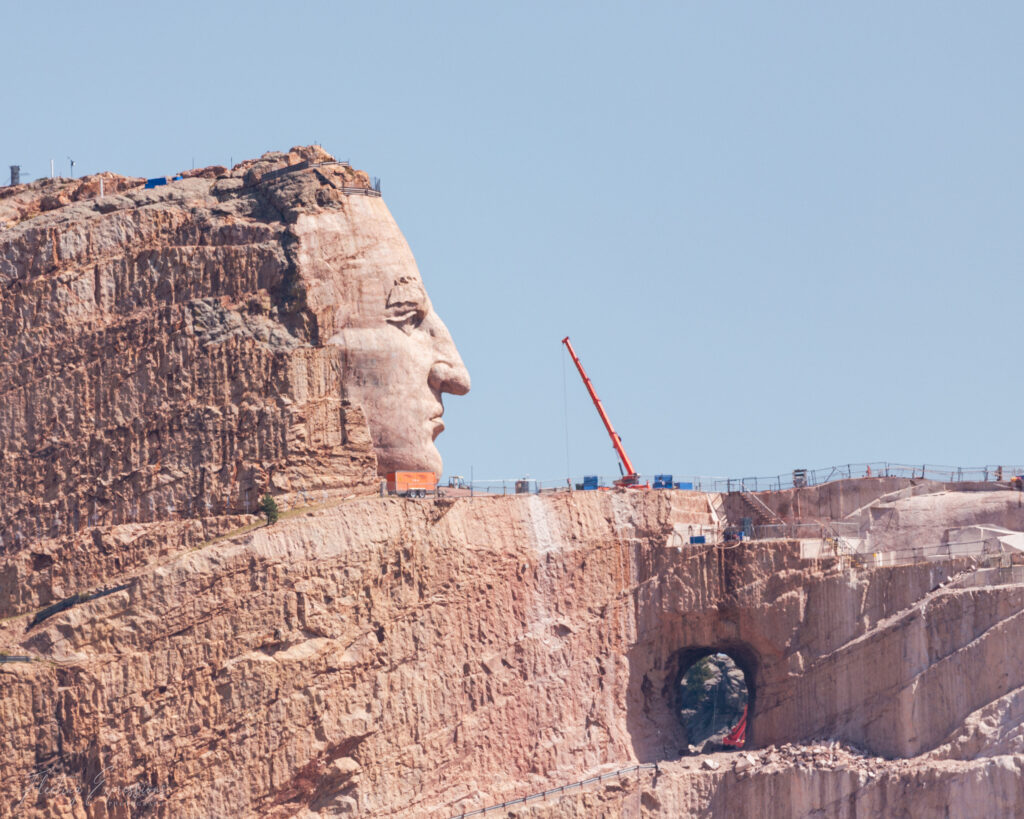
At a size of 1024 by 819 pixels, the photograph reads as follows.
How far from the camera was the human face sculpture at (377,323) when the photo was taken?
7112cm

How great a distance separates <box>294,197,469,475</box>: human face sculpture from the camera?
71125mm

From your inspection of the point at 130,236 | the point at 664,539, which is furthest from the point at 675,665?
the point at 130,236

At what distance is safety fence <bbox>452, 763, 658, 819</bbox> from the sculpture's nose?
11396mm

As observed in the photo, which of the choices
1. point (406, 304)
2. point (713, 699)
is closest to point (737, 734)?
point (713, 699)

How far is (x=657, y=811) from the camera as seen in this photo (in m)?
70.2

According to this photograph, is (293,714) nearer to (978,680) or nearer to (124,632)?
(124,632)

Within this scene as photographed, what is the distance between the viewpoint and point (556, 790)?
230 feet

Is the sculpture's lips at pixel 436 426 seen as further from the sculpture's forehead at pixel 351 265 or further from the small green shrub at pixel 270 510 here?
the small green shrub at pixel 270 510

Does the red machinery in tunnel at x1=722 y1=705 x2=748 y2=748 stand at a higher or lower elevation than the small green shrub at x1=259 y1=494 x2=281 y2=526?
lower

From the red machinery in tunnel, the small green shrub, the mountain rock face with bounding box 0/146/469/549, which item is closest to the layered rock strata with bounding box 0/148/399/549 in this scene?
the mountain rock face with bounding box 0/146/469/549

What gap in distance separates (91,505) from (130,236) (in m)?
7.54

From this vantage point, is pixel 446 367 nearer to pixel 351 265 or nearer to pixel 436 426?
pixel 436 426

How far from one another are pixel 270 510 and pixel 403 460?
4951 mm

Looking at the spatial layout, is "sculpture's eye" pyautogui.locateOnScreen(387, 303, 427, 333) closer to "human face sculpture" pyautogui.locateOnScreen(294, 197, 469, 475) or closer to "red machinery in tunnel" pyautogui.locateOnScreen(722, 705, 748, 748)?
"human face sculpture" pyautogui.locateOnScreen(294, 197, 469, 475)
